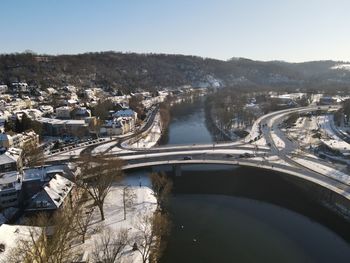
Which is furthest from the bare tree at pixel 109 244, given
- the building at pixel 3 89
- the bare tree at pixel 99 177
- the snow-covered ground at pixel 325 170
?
the building at pixel 3 89

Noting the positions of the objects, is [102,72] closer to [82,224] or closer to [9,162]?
[9,162]

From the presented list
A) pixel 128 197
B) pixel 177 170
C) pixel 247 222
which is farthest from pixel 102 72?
pixel 247 222

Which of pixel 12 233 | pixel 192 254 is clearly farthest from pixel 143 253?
pixel 12 233

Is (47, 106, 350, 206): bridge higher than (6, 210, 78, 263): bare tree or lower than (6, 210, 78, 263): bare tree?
lower

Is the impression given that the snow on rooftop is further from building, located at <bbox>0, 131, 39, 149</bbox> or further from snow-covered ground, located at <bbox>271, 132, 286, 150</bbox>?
snow-covered ground, located at <bbox>271, 132, 286, 150</bbox>

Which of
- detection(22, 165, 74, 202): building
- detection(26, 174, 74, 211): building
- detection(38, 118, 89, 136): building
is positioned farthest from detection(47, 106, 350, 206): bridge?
detection(38, 118, 89, 136): building

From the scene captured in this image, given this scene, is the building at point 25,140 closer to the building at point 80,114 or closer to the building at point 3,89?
the building at point 80,114
